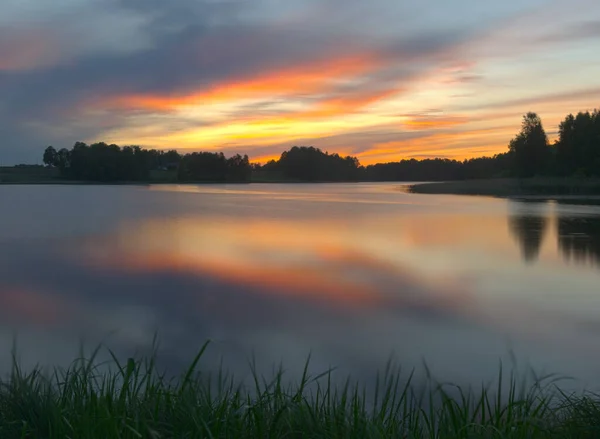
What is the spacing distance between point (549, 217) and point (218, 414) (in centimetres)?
1797

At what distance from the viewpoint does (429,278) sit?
8.40m

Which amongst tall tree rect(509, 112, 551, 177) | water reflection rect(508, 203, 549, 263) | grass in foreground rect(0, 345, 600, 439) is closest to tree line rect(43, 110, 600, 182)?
tall tree rect(509, 112, 551, 177)

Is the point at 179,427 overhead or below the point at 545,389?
overhead

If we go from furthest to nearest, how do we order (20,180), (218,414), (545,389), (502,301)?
(20,180) < (502,301) < (545,389) < (218,414)

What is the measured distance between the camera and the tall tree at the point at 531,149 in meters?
65.1

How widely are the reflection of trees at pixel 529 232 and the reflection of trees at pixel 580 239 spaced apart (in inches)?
16.6

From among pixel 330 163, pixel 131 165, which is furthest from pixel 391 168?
pixel 131 165

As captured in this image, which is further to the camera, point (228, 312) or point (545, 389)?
point (228, 312)

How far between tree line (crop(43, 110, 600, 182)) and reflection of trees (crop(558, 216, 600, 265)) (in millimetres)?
41477

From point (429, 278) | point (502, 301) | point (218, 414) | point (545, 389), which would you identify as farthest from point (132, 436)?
point (429, 278)

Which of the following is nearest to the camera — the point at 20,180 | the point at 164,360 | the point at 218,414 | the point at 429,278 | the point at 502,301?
the point at 218,414

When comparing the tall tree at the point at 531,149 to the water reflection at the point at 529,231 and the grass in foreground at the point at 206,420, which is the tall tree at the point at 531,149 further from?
the grass in foreground at the point at 206,420

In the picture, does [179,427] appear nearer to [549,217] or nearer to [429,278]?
[429,278]

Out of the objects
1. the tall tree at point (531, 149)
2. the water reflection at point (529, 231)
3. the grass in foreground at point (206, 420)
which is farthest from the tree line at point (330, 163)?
the grass in foreground at point (206, 420)
